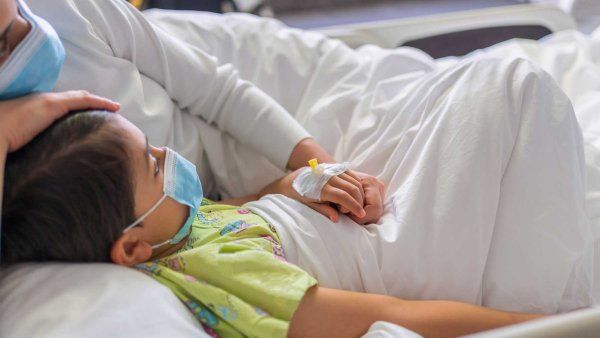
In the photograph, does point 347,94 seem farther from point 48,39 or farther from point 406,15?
point 406,15

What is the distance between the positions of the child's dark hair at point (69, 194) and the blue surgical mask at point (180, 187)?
0.07 metres

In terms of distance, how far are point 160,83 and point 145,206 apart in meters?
0.41

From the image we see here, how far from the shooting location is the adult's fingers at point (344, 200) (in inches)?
45.4

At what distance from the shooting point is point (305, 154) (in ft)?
4.45

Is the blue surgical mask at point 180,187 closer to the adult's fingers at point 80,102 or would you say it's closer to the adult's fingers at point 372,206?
the adult's fingers at point 80,102

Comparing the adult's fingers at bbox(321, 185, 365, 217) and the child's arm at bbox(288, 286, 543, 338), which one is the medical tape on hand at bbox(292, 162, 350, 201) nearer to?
the adult's fingers at bbox(321, 185, 365, 217)

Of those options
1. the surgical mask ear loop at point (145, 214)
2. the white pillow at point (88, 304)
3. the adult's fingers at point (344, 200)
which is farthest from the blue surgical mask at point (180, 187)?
the adult's fingers at point (344, 200)

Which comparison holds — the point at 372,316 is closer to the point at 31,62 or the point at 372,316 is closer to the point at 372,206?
the point at 372,206

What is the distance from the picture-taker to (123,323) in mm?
876

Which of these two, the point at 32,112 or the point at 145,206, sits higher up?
the point at 32,112

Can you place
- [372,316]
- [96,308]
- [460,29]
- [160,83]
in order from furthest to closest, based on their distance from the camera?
[460,29], [160,83], [372,316], [96,308]

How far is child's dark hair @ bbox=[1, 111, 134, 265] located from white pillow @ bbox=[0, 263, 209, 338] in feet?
0.11

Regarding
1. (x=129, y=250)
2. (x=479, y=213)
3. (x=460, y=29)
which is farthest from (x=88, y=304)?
(x=460, y=29)

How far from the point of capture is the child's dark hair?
0.95 meters
